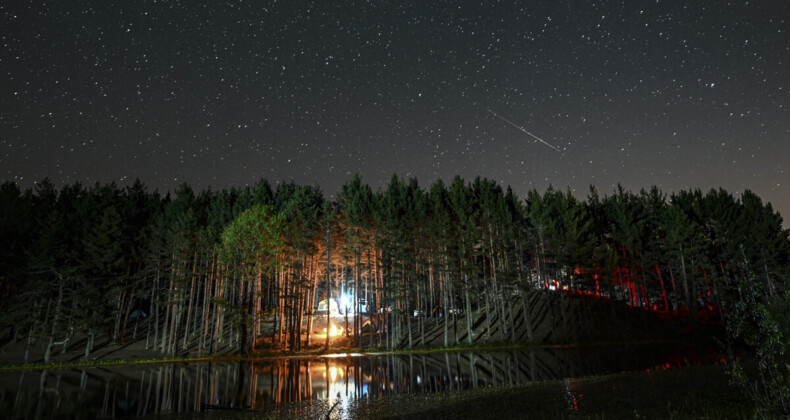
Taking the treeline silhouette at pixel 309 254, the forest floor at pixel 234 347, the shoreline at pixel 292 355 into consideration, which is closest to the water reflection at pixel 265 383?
the shoreline at pixel 292 355

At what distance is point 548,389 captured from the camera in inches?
719

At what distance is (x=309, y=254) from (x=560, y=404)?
3703cm

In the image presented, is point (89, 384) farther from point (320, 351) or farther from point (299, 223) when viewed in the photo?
point (299, 223)

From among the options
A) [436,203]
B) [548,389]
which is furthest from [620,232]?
[548,389]

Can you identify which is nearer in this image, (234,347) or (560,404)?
(560,404)

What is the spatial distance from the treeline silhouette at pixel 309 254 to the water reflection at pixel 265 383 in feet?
41.0

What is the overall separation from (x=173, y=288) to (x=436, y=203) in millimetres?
33824

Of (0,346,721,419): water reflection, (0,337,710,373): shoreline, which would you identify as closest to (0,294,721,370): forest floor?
(0,337,710,373): shoreline

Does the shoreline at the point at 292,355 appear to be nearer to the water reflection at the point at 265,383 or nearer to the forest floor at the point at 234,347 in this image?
the forest floor at the point at 234,347

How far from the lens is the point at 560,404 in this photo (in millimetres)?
14727

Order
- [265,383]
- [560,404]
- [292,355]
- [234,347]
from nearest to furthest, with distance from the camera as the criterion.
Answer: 1. [560,404]
2. [265,383]
3. [292,355]
4. [234,347]

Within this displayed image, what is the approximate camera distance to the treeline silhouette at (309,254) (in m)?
43.8

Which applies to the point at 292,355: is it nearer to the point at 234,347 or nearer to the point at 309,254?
the point at 234,347

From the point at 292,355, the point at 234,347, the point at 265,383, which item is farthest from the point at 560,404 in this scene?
the point at 234,347
